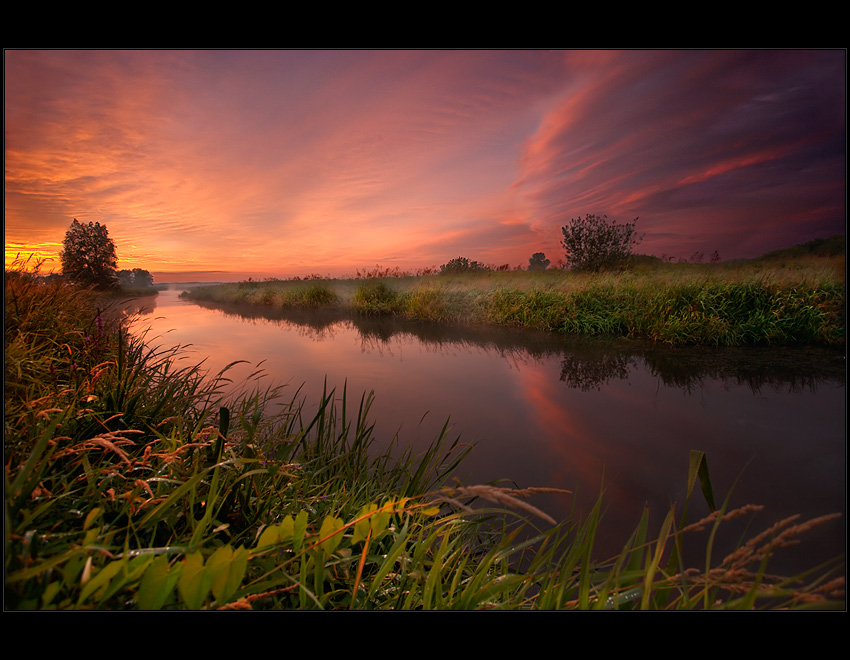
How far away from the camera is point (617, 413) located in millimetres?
3908

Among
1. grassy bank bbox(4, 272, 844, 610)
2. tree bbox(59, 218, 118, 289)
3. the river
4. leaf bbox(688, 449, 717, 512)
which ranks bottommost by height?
the river

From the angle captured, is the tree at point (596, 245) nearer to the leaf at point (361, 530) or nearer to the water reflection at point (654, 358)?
the water reflection at point (654, 358)

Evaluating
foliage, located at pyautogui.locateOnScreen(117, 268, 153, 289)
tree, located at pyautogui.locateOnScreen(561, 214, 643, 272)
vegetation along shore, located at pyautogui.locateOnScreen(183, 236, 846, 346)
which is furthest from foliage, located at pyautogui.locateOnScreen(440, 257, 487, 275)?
foliage, located at pyautogui.locateOnScreen(117, 268, 153, 289)

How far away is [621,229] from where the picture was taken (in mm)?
5973

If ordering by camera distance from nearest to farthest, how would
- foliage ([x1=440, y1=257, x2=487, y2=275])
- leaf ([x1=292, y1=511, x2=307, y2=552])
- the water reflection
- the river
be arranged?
1. leaf ([x1=292, y1=511, x2=307, y2=552])
2. the river
3. the water reflection
4. foliage ([x1=440, y1=257, x2=487, y2=275])

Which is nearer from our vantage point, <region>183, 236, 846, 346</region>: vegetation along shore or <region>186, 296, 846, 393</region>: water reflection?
<region>186, 296, 846, 393</region>: water reflection

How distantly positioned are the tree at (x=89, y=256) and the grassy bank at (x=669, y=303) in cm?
596

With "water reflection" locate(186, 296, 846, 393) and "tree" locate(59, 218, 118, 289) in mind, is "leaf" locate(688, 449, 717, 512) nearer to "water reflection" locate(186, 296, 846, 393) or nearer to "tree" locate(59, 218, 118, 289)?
"tree" locate(59, 218, 118, 289)

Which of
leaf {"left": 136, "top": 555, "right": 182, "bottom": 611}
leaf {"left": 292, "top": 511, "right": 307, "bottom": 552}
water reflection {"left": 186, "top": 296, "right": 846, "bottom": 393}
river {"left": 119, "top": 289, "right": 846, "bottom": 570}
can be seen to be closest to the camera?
leaf {"left": 136, "top": 555, "right": 182, "bottom": 611}

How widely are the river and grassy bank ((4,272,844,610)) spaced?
1.39ft

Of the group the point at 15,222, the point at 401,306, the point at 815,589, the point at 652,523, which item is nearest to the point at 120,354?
the point at 15,222

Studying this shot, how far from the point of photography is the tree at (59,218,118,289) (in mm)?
2869

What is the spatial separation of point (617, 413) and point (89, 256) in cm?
649

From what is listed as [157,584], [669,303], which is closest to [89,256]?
[157,584]
